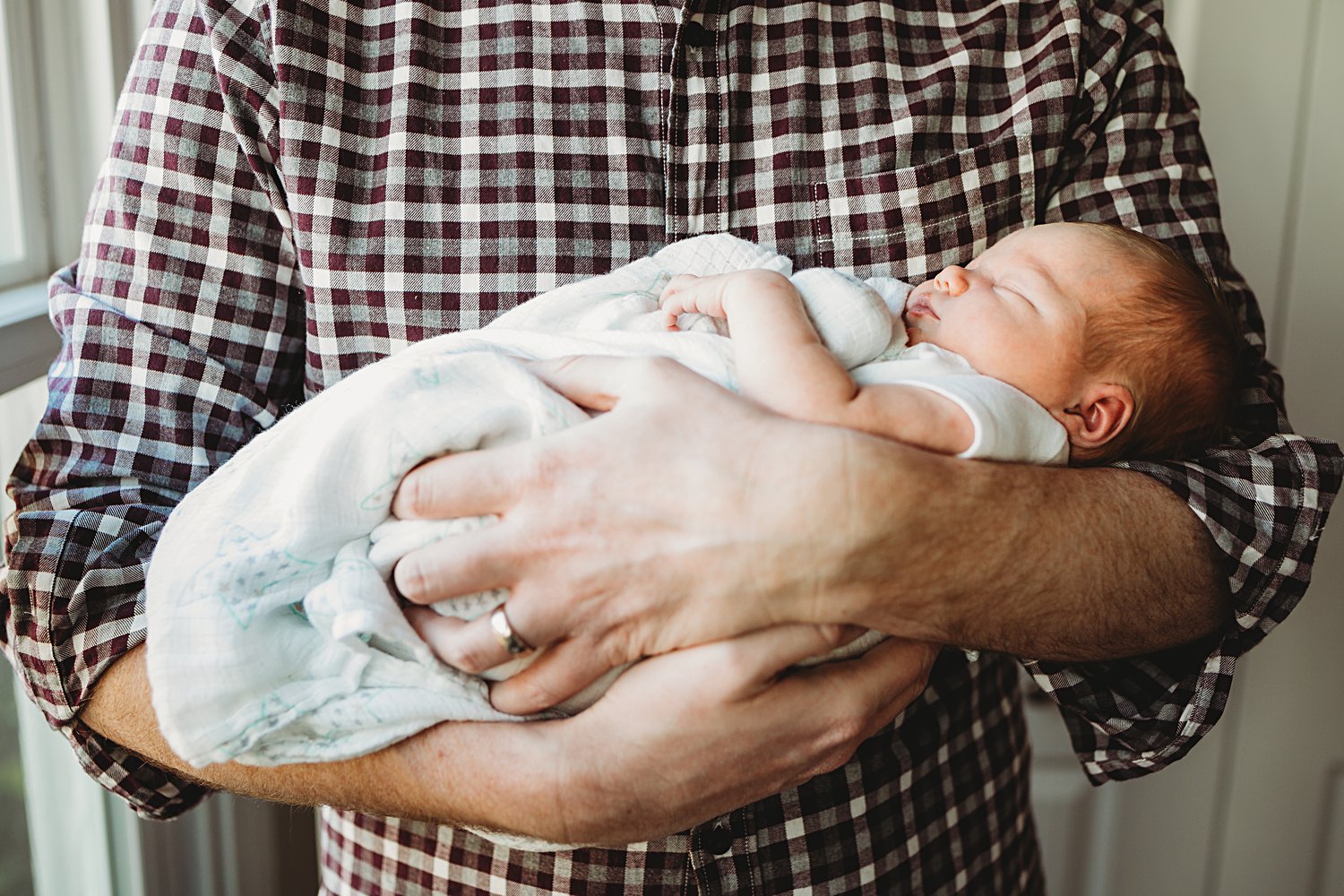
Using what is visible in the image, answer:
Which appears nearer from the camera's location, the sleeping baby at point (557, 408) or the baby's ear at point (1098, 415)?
the sleeping baby at point (557, 408)

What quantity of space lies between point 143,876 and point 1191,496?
1500 millimetres

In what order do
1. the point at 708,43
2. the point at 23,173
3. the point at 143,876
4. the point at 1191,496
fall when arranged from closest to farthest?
1. the point at 1191,496
2. the point at 708,43
3. the point at 23,173
4. the point at 143,876

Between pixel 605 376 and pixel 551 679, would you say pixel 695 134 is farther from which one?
pixel 551 679

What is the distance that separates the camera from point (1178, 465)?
1.04 metres

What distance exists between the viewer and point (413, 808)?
36.8 inches

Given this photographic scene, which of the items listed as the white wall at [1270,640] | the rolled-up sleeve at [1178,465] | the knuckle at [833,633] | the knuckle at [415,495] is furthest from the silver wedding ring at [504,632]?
the white wall at [1270,640]

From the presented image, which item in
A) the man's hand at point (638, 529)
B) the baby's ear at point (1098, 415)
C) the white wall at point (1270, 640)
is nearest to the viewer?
the man's hand at point (638, 529)

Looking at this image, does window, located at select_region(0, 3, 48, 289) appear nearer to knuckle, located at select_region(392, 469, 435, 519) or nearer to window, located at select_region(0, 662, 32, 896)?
window, located at select_region(0, 662, 32, 896)

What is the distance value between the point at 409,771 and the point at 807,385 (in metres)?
0.48

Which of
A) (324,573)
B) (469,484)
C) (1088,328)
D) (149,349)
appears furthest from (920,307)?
(149,349)

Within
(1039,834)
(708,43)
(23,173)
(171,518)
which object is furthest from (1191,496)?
(23,173)

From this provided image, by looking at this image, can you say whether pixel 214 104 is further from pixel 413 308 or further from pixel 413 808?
pixel 413 808

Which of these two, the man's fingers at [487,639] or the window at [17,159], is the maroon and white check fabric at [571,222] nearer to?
the man's fingers at [487,639]

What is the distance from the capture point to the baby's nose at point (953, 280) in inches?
41.7
